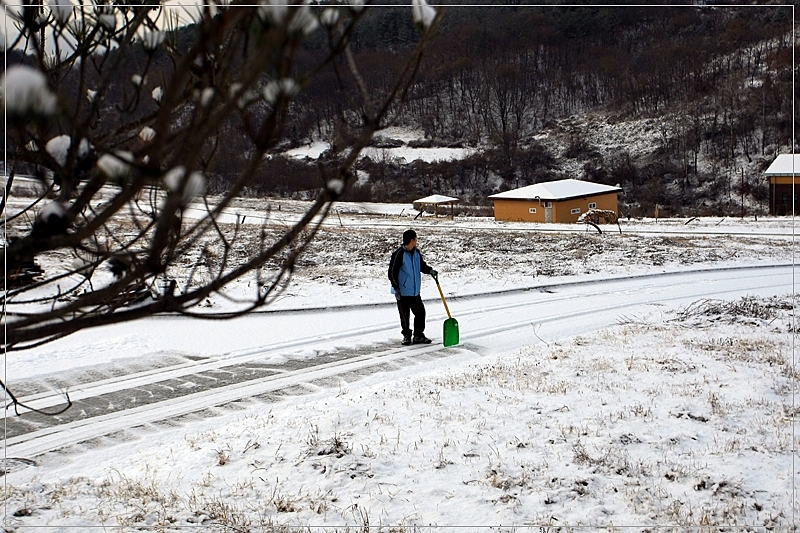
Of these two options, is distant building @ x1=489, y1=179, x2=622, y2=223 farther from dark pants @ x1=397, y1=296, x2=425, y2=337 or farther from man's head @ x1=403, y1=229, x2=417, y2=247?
man's head @ x1=403, y1=229, x2=417, y2=247

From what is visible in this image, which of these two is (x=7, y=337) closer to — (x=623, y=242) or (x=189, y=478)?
(x=189, y=478)

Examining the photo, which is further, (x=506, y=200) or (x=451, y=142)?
(x=451, y=142)

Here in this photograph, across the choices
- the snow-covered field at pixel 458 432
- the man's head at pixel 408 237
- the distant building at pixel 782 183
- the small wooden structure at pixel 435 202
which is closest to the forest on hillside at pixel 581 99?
the distant building at pixel 782 183

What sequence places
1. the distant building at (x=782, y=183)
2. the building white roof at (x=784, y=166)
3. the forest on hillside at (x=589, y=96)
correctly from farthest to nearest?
the forest on hillside at (x=589, y=96), the distant building at (x=782, y=183), the building white roof at (x=784, y=166)

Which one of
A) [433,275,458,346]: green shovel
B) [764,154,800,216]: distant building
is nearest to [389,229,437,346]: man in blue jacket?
[433,275,458,346]: green shovel

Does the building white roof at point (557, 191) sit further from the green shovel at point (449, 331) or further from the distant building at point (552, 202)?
the green shovel at point (449, 331)

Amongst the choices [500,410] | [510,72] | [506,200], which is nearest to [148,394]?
[500,410]

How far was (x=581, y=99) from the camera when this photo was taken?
109438mm

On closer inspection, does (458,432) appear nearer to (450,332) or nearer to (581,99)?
(450,332)

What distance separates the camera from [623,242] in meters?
26.0

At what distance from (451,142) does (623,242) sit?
75.3 m

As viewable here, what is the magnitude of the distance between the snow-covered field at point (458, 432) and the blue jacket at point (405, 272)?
39.9 inches

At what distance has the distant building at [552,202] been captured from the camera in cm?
4797

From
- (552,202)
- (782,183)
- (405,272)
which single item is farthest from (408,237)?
(782,183)
